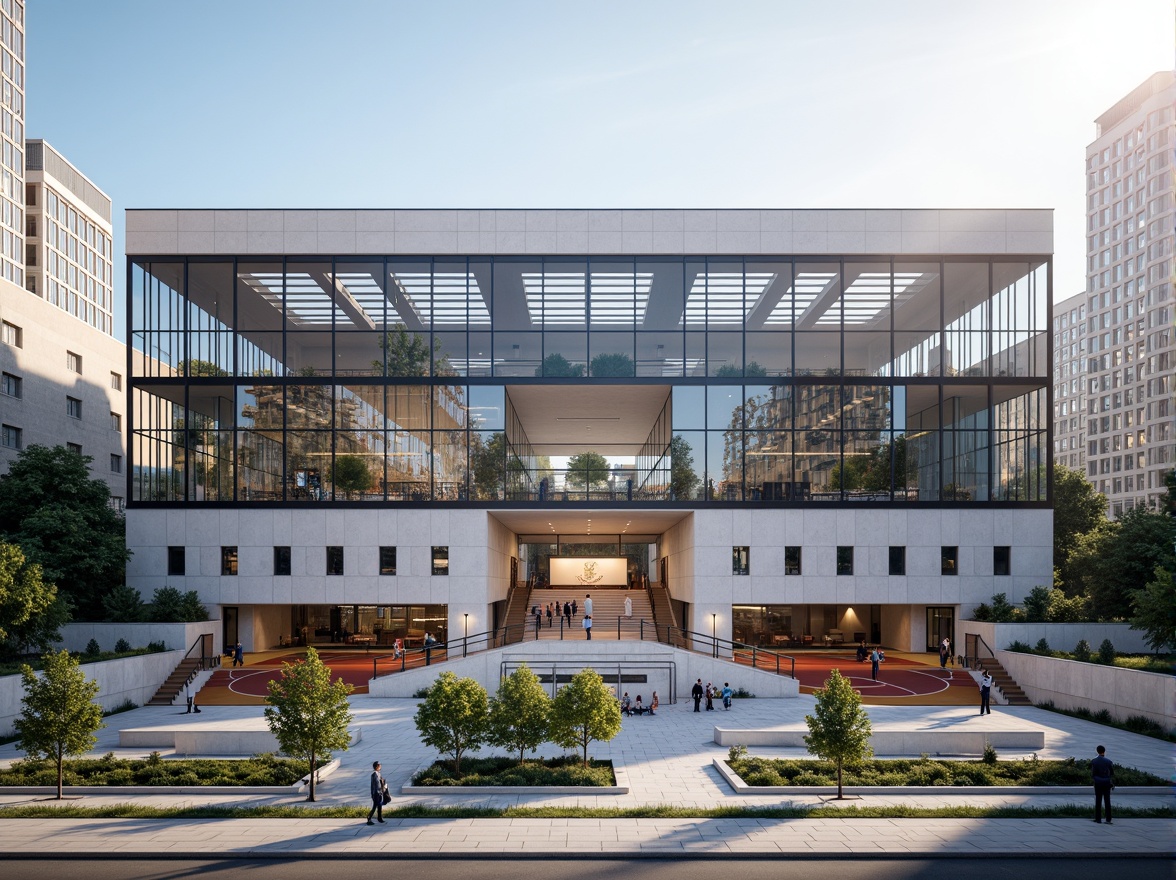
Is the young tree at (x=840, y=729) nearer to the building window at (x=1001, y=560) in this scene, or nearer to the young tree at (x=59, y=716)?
the young tree at (x=59, y=716)

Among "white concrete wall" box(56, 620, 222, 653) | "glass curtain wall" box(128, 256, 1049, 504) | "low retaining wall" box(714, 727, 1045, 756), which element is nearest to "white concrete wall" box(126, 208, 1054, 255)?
"glass curtain wall" box(128, 256, 1049, 504)

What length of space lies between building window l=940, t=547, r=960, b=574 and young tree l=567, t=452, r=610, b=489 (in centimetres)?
1688

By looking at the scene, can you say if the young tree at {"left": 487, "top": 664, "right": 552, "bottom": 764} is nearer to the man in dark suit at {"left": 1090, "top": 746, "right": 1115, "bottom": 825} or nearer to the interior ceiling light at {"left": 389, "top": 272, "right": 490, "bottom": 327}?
the man in dark suit at {"left": 1090, "top": 746, "right": 1115, "bottom": 825}

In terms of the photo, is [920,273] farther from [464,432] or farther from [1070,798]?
[1070,798]

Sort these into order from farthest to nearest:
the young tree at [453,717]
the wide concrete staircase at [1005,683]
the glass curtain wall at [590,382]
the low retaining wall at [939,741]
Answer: the glass curtain wall at [590,382] → the wide concrete staircase at [1005,683] → the low retaining wall at [939,741] → the young tree at [453,717]

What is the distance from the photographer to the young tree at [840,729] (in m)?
20.1

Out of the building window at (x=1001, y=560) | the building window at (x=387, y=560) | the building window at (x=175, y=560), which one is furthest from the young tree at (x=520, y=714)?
the building window at (x=1001, y=560)

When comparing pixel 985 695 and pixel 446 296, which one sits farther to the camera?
pixel 446 296

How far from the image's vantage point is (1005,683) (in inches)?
1405

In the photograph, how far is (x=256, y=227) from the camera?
42406 millimetres

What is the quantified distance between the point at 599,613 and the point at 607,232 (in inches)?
827

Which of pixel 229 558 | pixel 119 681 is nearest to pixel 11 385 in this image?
pixel 229 558

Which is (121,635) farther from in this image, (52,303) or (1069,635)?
(52,303)

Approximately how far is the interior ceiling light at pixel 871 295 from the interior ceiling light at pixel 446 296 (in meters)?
18.5
